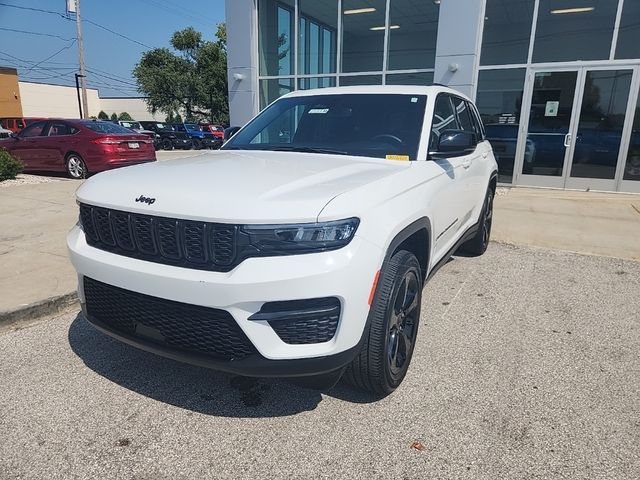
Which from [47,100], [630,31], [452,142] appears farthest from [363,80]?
[47,100]

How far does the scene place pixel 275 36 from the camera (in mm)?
13773

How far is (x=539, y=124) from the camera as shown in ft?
36.4

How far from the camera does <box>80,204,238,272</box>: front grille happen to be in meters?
2.14

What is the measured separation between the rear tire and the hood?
106 inches

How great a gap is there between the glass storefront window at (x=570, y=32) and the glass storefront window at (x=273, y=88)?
6.64m

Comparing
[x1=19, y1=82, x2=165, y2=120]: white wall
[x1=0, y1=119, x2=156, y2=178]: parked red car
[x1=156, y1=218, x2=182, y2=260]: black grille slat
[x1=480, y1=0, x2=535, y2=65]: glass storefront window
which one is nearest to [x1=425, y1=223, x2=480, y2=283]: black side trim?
[x1=156, y1=218, x2=182, y2=260]: black grille slat

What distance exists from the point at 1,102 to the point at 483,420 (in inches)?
2075

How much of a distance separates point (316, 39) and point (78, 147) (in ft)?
23.8

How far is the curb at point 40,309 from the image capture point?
3539mm

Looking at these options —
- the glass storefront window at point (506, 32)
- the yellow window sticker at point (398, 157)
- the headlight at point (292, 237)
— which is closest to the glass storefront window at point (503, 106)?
the glass storefront window at point (506, 32)

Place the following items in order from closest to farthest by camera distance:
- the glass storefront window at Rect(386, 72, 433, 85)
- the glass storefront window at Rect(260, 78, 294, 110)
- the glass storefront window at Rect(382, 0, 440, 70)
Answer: the glass storefront window at Rect(386, 72, 433, 85) < the glass storefront window at Rect(382, 0, 440, 70) < the glass storefront window at Rect(260, 78, 294, 110)

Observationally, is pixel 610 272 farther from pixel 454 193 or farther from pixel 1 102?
pixel 1 102

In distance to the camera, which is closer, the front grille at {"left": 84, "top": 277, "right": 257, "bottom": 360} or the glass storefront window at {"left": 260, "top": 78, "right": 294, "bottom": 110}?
the front grille at {"left": 84, "top": 277, "right": 257, "bottom": 360}

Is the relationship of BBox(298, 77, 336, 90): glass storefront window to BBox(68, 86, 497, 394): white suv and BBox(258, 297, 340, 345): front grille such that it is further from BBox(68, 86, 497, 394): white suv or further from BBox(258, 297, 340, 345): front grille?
BBox(258, 297, 340, 345): front grille
